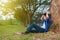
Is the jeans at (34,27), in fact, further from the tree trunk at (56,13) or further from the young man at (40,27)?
the tree trunk at (56,13)

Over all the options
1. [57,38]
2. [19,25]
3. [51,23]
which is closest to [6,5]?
[19,25]

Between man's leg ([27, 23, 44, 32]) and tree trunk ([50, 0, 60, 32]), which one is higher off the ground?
tree trunk ([50, 0, 60, 32])

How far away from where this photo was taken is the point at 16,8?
1159 centimetres

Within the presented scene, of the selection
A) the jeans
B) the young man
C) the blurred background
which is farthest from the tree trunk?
the blurred background

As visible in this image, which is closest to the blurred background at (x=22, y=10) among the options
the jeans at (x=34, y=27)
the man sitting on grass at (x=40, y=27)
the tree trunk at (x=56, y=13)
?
the tree trunk at (x=56, y=13)

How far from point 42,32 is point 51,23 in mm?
563

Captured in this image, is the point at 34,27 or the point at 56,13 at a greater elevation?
the point at 56,13

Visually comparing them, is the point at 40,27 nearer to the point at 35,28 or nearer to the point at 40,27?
the point at 40,27

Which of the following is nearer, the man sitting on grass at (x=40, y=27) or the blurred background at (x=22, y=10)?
the man sitting on grass at (x=40, y=27)

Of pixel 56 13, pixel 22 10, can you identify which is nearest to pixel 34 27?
pixel 56 13

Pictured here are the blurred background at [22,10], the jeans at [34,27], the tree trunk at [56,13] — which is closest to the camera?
the jeans at [34,27]

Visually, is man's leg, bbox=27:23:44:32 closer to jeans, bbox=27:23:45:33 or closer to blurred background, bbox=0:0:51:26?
jeans, bbox=27:23:45:33

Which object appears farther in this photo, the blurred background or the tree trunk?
the blurred background

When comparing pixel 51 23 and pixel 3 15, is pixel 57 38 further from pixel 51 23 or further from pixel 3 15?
pixel 3 15
